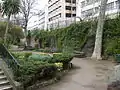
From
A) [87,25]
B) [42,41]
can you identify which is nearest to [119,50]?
[87,25]

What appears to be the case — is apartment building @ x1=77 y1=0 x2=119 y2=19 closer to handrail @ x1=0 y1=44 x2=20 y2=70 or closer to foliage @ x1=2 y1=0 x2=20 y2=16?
foliage @ x1=2 y1=0 x2=20 y2=16

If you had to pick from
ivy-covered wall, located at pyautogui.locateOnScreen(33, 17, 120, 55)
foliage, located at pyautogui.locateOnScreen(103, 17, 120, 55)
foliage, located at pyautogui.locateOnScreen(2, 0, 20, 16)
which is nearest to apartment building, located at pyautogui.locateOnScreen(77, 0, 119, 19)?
ivy-covered wall, located at pyautogui.locateOnScreen(33, 17, 120, 55)

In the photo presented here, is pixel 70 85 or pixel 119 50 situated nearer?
pixel 70 85

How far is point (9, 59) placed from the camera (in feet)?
29.4

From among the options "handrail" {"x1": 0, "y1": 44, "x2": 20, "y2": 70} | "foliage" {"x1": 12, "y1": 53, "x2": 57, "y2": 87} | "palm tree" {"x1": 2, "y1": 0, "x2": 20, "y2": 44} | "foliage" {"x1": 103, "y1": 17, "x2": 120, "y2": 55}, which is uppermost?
"palm tree" {"x1": 2, "y1": 0, "x2": 20, "y2": 44}

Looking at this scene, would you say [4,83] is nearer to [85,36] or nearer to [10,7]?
[85,36]

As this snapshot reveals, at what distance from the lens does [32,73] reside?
829 cm

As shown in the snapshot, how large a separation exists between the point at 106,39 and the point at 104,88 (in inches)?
473

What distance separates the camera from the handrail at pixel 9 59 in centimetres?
834

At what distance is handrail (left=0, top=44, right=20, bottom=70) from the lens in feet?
27.4

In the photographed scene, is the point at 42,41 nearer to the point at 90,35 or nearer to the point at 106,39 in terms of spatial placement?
the point at 90,35

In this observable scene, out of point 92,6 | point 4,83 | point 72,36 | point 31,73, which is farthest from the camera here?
point 92,6

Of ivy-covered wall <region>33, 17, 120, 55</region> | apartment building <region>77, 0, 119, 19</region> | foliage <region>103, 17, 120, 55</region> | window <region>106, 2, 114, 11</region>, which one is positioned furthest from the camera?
apartment building <region>77, 0, 119, 19</region>

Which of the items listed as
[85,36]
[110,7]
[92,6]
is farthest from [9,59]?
[92,6]
